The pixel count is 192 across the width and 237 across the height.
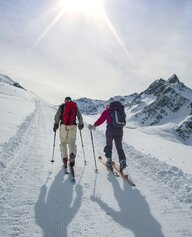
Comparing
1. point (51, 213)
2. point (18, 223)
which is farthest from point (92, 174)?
point (18, 223)

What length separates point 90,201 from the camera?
25.1 ft

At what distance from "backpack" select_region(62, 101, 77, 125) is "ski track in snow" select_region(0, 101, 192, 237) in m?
1.81

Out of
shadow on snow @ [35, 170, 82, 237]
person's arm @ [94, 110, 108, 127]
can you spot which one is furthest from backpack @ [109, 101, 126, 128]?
shadow on snow @ [35, 170, 82, 237]

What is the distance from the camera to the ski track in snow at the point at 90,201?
6.05m

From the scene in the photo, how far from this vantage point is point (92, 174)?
10.5m

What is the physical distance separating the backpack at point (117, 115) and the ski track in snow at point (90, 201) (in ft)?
6.01

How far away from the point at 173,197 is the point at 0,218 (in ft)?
15.1

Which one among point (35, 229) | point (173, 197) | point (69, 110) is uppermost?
point (69, 110)

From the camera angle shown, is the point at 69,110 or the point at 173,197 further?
the point at 69,110

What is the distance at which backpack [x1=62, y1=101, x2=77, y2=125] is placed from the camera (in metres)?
10.3

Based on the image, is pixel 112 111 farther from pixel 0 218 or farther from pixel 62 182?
pixel 0 218

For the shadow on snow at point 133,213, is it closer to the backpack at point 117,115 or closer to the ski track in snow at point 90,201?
the ski track in snow at point 90,201

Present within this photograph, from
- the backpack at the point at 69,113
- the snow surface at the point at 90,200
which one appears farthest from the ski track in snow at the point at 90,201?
the backpack at the point at 69,113

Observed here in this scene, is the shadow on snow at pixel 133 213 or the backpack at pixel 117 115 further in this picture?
the backpack at pixel 117 115
